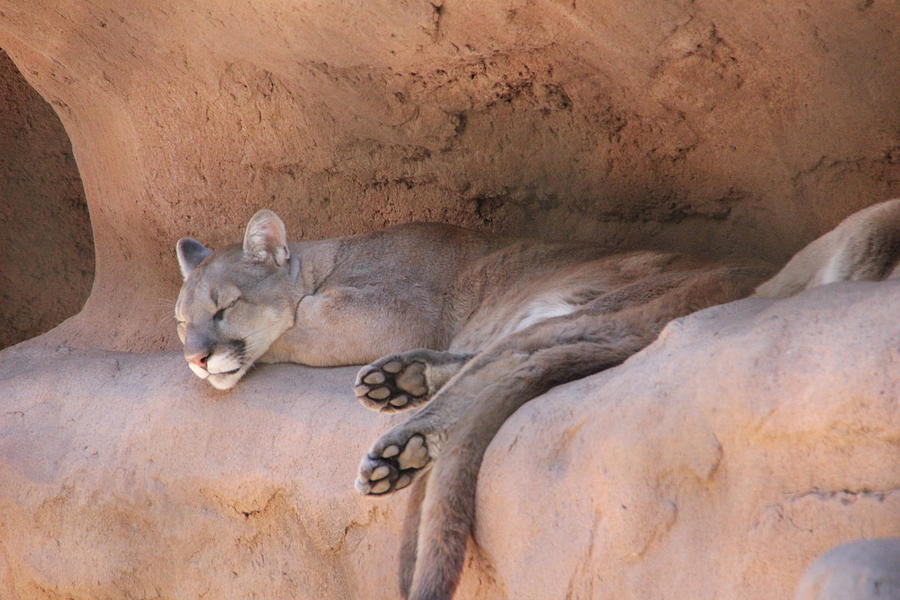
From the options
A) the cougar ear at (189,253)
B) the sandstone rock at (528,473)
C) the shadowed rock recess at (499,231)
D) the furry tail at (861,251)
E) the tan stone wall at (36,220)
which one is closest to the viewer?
the sandstone rock at (528,473)

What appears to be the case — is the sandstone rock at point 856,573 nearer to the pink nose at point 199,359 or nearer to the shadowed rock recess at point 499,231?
the shadowed rock recess at point 499,231

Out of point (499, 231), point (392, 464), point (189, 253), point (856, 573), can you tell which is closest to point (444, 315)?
point (499, 231)

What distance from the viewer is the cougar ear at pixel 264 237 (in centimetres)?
429

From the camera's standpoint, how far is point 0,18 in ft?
14.7

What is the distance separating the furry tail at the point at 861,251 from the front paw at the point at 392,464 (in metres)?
1.07

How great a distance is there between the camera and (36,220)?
6590 mm

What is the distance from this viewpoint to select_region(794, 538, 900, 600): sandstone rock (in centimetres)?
156

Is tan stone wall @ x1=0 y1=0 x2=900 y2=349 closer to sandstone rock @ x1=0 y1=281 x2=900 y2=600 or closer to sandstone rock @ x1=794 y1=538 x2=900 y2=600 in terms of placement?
sandstone rock @ x1=0 y1=281 x2=900 y2=600

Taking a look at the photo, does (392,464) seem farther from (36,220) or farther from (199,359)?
(36,220)

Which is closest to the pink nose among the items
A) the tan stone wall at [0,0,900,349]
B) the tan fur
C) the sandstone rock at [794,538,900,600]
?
the tan fur

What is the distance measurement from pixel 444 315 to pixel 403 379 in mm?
998

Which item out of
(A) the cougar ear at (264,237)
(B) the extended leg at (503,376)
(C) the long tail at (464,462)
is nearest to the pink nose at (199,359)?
(A) the cougar ear at (264,237)

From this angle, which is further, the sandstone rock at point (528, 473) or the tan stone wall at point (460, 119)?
the tan stone wall at point (460, 119)

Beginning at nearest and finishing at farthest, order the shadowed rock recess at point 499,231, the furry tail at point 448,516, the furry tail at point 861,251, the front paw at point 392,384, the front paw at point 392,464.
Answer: the shadowed rock recess at point 499,231, the furry tail at point 448,516, the furry tail at point 861,251, the front paw at point 392,464, the front paw at point 392,384
